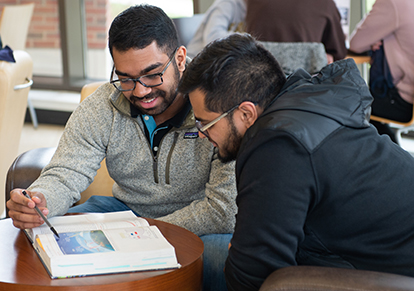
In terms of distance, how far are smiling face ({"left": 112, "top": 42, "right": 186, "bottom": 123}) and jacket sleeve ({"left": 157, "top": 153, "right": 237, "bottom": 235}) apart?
0.29 meters

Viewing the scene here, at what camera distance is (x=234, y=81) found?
1.13 meters

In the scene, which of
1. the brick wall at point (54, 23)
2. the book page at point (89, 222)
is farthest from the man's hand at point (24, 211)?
the brick wall at point (54, 23)

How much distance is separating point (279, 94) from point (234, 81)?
0.11m

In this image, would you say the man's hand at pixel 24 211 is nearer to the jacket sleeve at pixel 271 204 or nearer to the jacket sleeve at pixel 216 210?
the jacket sleeve at pixel 216 210

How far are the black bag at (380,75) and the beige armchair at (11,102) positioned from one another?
6.64ft

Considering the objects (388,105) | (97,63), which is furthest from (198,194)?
(97,63)

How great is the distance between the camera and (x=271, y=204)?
96 centimetres

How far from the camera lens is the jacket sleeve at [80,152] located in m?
1.57

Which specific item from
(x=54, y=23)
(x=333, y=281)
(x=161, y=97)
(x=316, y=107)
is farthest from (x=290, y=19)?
(x=54, y=23)

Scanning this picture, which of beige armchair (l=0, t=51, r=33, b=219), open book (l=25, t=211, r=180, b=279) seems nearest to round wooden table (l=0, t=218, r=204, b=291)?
open book (l=25, t=211, r=180, b=279)

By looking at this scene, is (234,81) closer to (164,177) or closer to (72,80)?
(164,177)

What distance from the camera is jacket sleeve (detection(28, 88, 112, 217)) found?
1.57 metres

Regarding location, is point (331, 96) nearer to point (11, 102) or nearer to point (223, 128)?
point (223, 128)

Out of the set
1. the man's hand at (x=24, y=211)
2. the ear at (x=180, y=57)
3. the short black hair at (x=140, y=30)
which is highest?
the short black hair at (x=140, y=30)
